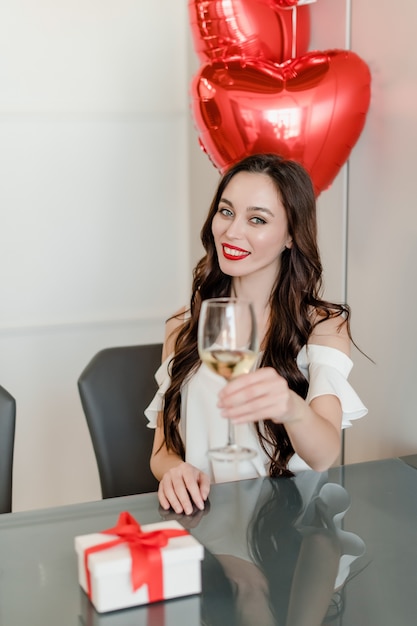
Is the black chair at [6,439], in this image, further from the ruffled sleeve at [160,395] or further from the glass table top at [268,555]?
the glass table top at [268,555]

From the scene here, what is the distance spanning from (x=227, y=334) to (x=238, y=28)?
128cm

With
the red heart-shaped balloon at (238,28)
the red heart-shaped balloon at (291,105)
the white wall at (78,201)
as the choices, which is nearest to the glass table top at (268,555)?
the red heart-shaped balloon at (291,105)

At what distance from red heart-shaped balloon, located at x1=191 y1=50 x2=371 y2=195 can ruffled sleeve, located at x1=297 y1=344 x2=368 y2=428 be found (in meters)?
0.50

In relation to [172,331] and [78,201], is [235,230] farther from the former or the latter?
[78,201]

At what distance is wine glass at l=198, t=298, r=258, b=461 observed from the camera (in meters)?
1.17

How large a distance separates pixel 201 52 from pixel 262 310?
29.3 inches

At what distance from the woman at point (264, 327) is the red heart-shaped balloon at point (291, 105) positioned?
11 cm

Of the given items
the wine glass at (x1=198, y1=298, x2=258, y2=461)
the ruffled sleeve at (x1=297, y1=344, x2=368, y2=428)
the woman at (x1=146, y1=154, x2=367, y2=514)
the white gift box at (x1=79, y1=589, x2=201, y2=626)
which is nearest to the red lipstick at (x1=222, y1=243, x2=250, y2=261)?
the woman at (x1=146, y1=154, x2=367, y2=514)

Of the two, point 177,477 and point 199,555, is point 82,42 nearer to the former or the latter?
point 177,477

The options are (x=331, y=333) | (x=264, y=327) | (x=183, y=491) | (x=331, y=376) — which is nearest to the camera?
(x=183, y=491)

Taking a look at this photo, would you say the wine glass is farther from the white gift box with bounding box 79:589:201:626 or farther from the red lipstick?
the red lipstick

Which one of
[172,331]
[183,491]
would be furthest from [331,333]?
[183,491]

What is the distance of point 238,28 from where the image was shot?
220 cm

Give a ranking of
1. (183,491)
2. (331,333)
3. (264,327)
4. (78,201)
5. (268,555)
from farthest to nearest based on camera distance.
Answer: (78,201), (264,327), (331,333), (183,491), (268,555)
